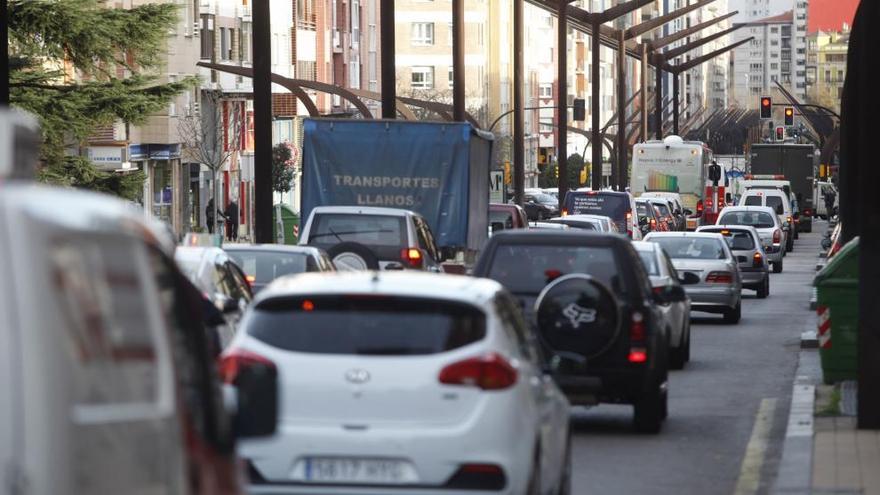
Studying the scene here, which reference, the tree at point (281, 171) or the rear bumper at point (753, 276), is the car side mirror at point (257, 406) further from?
the tree at point (281, 171)

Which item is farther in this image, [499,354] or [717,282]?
[717,282]

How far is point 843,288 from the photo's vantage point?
63.8ft

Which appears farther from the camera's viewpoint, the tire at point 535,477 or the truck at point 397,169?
the truck at point 397,169

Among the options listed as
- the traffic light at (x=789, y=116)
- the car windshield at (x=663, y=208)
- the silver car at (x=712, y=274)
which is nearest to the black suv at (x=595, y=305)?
the silver car at (x=712, y=274)

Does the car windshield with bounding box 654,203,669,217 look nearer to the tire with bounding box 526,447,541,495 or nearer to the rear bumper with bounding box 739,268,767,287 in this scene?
the rear bumper with bounding box 739,268,767,287

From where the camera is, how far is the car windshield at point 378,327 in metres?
9.26

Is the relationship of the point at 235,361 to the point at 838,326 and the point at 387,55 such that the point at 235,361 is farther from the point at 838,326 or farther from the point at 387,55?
the point at 387,55

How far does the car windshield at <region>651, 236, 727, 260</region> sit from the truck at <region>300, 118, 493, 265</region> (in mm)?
3672

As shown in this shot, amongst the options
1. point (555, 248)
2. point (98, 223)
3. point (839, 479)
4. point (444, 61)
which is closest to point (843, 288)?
point (555, 248)

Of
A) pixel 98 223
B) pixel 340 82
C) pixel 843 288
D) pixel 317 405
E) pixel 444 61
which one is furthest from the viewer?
pixel 444 61

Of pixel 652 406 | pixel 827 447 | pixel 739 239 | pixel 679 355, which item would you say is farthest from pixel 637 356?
pixel 739 239

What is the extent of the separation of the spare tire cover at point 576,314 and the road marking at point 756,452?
4.32ft

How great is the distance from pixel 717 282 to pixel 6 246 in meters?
28.9

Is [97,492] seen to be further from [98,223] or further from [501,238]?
[501,238]
